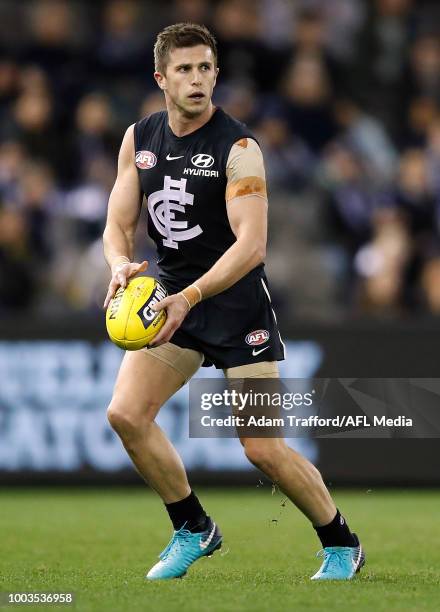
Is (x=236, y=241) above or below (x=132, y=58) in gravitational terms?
below

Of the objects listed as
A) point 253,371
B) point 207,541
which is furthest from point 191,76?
point 207,541

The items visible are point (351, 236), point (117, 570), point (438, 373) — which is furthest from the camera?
point (351, 236)

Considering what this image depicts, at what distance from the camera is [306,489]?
670 centimetres

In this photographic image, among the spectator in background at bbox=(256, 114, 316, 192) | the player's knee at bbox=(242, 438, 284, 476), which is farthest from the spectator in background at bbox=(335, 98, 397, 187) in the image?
the player's knee at bbox=(242, 438, 284, 476)

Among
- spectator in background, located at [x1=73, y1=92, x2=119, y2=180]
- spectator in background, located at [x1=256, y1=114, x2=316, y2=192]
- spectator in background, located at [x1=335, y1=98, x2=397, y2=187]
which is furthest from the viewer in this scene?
spectator in background, located at [x1=335, y1=98, x2=397, y2=187]

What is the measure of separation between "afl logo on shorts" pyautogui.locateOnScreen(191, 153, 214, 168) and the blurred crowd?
600 centimetres

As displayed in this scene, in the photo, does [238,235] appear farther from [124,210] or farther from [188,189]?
[124,210]

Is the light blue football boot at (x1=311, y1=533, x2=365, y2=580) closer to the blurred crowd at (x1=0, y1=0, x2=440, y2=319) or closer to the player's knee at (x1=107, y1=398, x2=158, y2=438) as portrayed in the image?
the player's knee at (x1=107, y1=398, x2=158, y2=438)

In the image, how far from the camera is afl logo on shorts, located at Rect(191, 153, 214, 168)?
6719 millimetres

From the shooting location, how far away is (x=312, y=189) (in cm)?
1438

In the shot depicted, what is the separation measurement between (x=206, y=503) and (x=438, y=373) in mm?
2462

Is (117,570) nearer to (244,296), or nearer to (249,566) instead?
(249,566)

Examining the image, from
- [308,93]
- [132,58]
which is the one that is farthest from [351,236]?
[132,58]

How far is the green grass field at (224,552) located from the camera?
600 centimetres
